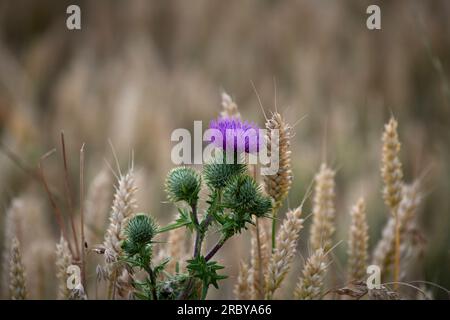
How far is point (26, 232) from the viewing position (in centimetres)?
236

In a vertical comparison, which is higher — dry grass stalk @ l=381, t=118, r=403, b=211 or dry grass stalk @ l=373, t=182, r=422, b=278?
dry grass stalk @ l=381, t=118, r=403, b=211

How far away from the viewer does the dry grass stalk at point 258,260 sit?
1879mm

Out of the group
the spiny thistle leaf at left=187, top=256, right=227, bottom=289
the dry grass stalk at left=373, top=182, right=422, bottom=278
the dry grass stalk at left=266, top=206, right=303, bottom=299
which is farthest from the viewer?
the dry grass stalk at left=373, top=182, right=422, bottom=278

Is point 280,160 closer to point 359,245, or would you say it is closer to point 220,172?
point 220,172

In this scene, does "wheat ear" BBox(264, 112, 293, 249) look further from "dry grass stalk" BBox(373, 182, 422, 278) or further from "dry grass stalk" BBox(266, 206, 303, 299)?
"dry grass stalk" BBox(373, 182, 422, 278)

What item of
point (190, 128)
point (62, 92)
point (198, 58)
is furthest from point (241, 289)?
point (198, 58)

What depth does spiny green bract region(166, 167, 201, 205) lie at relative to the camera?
163cm

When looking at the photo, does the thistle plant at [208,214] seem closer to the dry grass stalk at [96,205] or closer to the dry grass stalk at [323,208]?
the dry grass stalk at [323,208]

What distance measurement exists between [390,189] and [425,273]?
811 mm

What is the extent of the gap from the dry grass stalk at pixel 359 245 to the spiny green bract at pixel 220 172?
Answer: 1.94 ft

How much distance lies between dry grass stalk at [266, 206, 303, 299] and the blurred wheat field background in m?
0.36

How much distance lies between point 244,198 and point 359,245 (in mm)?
678

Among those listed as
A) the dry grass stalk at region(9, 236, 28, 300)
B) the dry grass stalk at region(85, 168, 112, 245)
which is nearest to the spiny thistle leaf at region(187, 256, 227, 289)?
the dry grass stalk at region(9, 236, 28, 300)

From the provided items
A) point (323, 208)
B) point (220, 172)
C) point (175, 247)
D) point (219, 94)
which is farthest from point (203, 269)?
point (219, 94)
